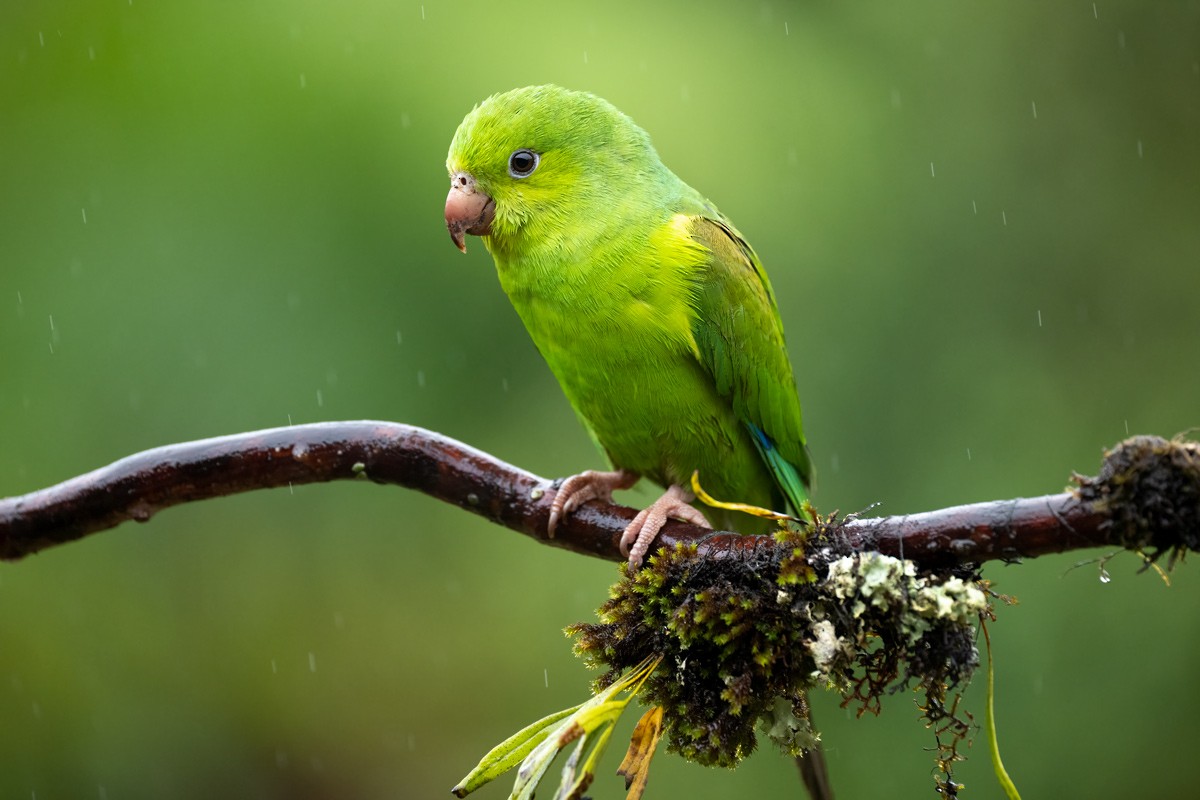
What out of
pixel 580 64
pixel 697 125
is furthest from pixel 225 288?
pixel 697 125

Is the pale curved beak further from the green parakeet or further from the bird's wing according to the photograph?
the bird's wing

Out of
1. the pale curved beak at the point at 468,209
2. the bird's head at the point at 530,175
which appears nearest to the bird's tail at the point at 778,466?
the bird's head at the point at 530,175

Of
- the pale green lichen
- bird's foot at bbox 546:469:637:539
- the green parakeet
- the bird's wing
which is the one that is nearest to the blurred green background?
the bird's wing

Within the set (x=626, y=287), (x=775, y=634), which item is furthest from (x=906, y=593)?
(x=626, y=287)

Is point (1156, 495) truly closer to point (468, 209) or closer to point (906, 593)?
point (906, 593)

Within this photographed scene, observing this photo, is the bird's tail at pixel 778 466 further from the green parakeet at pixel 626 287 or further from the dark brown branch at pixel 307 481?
the dark brown branch at pixel 307 481

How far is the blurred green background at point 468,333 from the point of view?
Result: 409cm

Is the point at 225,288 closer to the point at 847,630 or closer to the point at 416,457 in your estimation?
the point at 416,457

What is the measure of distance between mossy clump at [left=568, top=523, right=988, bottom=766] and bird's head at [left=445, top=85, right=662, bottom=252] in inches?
49.0

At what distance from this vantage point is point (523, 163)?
2.97m

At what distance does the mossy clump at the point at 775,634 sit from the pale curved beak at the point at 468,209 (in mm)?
1317

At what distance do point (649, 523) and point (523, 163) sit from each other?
110 centimetres

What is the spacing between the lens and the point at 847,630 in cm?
177

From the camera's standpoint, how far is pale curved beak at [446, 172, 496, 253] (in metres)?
2.95
